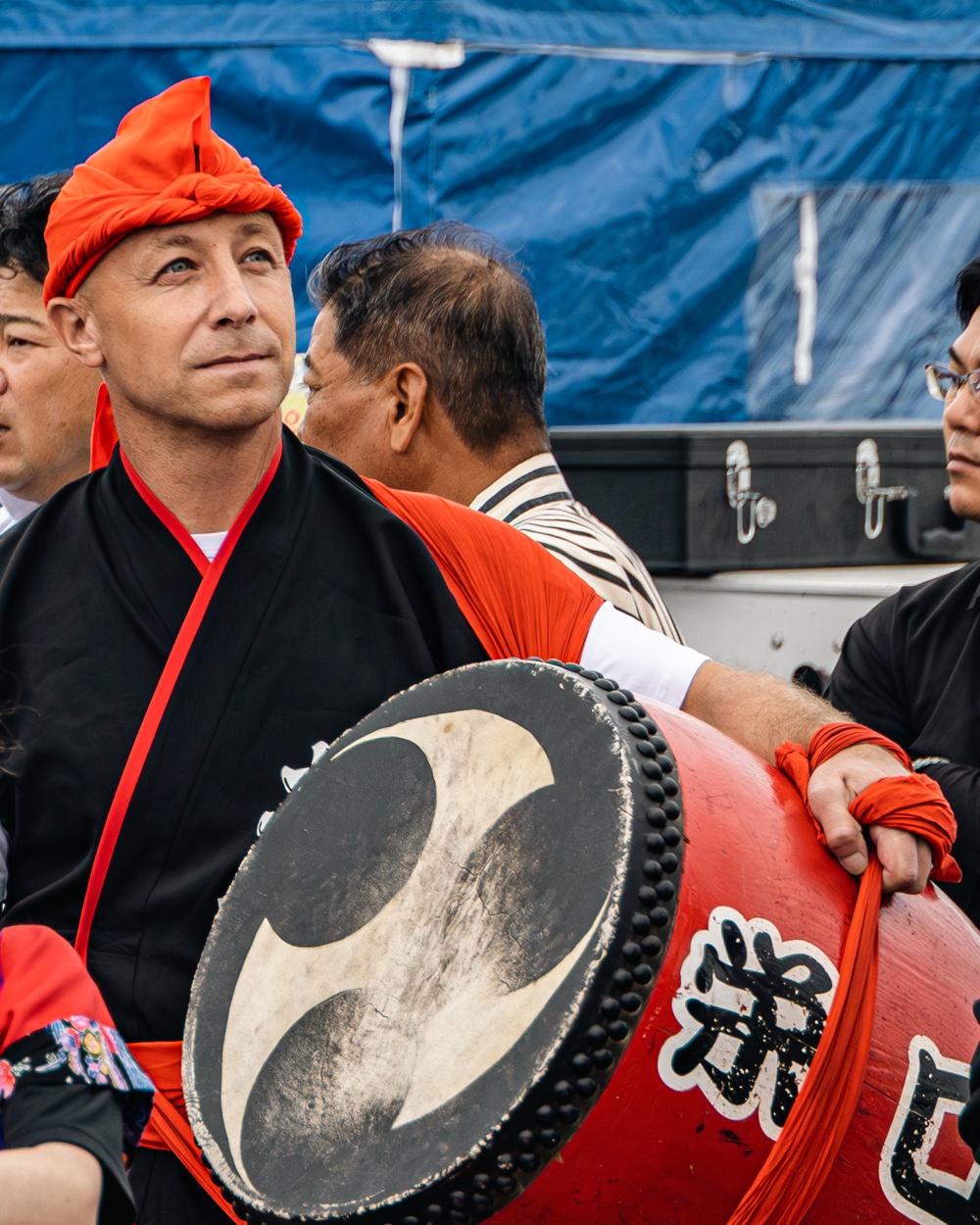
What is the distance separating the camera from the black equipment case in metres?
4.19

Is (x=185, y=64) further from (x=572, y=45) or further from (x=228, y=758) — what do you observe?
(x=228, y=758)

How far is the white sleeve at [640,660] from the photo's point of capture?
6.38 ft

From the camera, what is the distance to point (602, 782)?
4.72ft

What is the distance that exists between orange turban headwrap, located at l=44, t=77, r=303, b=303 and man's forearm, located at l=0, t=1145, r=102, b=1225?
3.71ft

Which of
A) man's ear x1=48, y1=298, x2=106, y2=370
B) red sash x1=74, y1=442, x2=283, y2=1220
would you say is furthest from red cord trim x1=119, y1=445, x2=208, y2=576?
man's ear x1=48, y1=298, x2=106, y2=370

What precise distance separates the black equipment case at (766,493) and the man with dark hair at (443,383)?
1.25 metres

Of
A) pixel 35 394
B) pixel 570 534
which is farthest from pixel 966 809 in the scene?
pixel 35 394

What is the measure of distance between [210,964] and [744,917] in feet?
1.99

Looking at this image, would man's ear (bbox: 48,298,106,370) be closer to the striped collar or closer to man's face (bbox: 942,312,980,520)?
the striped collar

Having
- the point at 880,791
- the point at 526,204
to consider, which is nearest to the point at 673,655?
the point at 880,791

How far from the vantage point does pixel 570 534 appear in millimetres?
2568

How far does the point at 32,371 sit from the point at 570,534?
1117 mm

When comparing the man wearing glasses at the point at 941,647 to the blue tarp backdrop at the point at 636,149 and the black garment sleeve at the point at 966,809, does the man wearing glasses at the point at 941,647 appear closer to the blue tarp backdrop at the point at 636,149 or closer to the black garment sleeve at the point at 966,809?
the black garment sleeve at the point at 966,809

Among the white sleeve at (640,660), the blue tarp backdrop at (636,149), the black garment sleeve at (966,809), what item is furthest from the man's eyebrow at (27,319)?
the blue tarp backdrop at (636,149)
